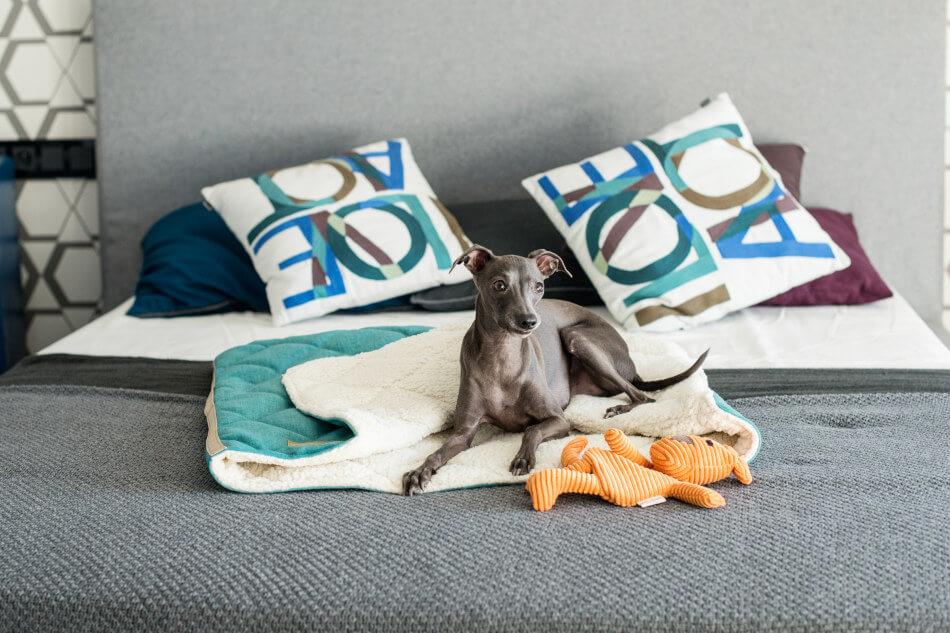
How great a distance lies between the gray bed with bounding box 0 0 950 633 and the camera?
1.09m

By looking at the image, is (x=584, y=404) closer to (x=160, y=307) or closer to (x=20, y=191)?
(x=160, y=307)

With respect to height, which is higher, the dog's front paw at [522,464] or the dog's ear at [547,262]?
the dog's ear at [547,262]

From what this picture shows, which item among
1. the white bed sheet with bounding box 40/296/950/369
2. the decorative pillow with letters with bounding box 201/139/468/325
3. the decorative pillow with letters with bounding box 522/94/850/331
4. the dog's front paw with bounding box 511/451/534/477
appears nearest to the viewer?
the dog's front paw with bounding box 511/451/534/477

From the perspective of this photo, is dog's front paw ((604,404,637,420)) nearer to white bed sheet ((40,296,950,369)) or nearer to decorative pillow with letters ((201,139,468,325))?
white bed sheet ((40,296,950,369))

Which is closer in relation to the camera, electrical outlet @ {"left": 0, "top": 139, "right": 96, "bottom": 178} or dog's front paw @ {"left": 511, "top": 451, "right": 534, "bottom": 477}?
dog's front paw @ {"left": 511, "top": 451, "right": 534, "bottom": 477}

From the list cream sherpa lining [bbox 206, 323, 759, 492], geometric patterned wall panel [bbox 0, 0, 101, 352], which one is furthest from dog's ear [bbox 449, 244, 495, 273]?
geometric patterned wall panel [bbox 0, 0, 101, 352]

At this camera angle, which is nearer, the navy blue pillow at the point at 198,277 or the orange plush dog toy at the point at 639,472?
the orange plush dog toy at the point at 639,472

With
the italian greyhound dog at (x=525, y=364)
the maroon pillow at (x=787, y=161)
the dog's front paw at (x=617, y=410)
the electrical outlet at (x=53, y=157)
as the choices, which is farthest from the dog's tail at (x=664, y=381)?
the electrical outlet at (x=53, y=157)

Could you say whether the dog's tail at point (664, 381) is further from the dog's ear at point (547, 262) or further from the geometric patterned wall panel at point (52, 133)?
the geometric patterned wall panel at point (52, 133)

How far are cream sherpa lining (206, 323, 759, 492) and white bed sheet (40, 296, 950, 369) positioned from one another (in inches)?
14.9

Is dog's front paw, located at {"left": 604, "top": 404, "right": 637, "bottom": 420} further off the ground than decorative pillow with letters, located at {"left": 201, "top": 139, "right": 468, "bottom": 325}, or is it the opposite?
decorative pillow with letters, located at {"left": 201, "top": 139, "right": 468, "bottom": 325}

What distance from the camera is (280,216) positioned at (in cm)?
249

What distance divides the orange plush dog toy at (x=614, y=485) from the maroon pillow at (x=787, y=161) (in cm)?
157

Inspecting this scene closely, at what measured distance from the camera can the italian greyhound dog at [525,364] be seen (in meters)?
1.46
